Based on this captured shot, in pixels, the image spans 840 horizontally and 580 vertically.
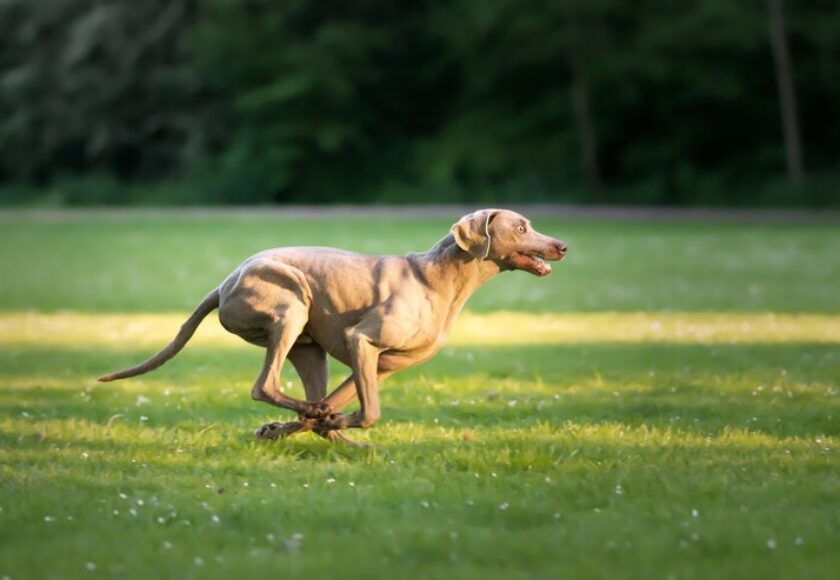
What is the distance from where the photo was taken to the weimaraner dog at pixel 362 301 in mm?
8359

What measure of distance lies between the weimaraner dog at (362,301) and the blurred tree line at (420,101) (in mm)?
33694

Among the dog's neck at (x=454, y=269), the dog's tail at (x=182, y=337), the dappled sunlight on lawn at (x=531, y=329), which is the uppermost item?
the dog's neck at (x=454, y=269)

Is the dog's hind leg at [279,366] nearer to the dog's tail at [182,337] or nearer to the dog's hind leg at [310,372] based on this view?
the dog's hind leg at [310,372]

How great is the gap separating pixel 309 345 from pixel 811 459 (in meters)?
3.03

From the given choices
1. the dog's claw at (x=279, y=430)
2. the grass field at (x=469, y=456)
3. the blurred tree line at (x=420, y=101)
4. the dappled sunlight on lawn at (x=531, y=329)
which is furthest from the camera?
the blurred tree line at (x=420, y=101)

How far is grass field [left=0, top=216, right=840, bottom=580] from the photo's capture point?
6227 mm

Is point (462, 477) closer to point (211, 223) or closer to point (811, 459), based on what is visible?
point (811, 459)

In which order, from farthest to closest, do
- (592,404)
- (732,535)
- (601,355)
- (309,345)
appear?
(601,355), (592,404), (309,345), (732,535)

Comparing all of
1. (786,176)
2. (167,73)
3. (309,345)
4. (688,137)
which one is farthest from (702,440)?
(167,73)

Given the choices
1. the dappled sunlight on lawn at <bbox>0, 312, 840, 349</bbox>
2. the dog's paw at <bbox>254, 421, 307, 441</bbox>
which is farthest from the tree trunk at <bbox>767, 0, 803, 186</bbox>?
the dog's paw at <bbox>254, 421, 307, 441</bbox>

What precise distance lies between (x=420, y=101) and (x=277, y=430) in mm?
46819

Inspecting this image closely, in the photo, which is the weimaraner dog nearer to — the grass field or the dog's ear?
the dog's ear

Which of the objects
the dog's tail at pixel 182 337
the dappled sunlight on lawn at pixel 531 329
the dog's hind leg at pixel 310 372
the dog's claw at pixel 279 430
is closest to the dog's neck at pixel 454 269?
the dog's hind leg at pixel 310 372

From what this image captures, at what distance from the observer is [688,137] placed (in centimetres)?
4803
